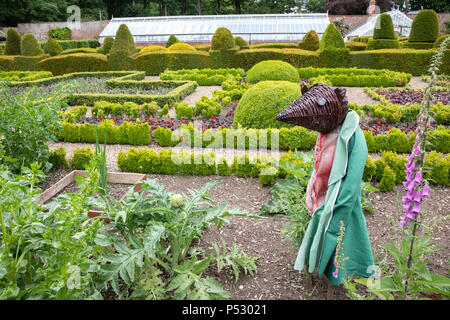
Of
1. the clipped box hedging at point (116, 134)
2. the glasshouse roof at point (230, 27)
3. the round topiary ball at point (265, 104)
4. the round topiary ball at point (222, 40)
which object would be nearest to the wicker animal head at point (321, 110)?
the round topiary ball at point (265, 104)

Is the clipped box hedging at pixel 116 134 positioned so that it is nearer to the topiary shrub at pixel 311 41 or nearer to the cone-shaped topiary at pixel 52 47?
the topiary shrub at pixel 311 41

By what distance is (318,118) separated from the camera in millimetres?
2352

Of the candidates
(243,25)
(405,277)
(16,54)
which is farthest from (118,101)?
(243,25)

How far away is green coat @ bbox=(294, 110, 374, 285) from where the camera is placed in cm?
220

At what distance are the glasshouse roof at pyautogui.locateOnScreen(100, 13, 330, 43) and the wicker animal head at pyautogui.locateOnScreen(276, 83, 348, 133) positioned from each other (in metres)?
27.2

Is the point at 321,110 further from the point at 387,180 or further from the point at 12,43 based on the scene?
the point at 12,43

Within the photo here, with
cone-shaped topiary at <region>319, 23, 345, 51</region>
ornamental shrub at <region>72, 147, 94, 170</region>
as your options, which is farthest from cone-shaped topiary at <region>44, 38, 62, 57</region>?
ornamental shrub at <region>72, 147, 94, 170</region>

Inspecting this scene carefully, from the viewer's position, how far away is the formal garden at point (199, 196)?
2105 mm

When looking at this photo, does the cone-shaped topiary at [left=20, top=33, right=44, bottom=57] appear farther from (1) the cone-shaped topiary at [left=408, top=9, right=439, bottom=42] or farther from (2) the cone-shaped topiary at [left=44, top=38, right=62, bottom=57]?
(1) the cone-shaped topiary at [left=408, top=9, right=439, bottom=42]

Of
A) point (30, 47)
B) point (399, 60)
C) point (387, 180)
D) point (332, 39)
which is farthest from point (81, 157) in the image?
point (30, 47)

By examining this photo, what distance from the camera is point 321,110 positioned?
2332mm

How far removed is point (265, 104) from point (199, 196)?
4.10 metres
